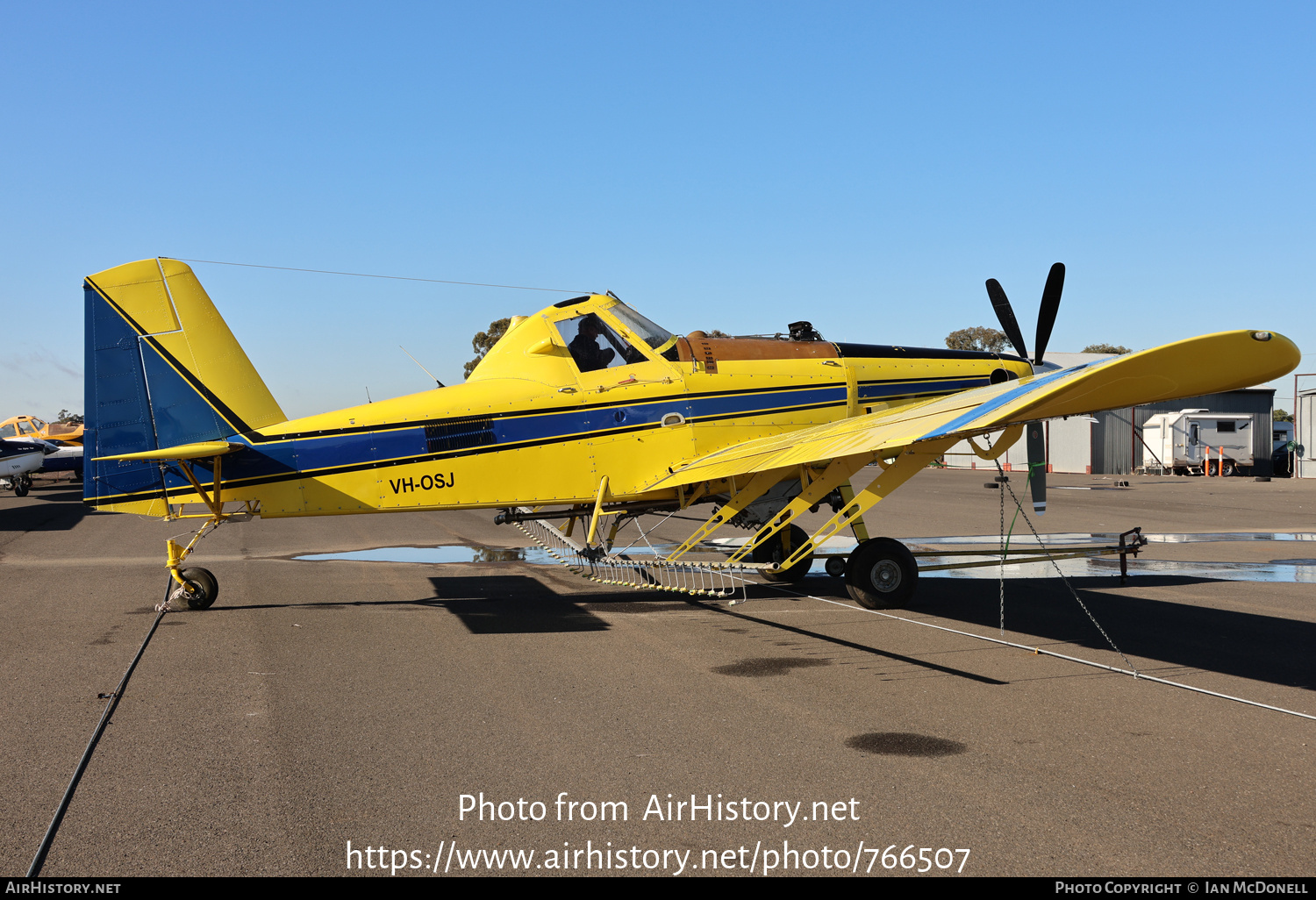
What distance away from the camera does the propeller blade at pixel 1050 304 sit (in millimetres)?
11094

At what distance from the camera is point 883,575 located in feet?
33.0

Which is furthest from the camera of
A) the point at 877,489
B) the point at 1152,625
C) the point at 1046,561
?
the point at 1046,561

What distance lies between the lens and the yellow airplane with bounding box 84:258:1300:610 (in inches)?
396

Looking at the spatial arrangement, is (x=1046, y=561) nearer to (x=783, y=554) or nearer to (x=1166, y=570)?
(x=1166, y=570)

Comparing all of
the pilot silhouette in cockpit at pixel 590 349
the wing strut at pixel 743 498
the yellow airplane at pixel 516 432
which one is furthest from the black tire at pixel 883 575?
the pilot silhouette in cockpit at pixel 590 349

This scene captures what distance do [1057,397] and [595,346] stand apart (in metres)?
5.80

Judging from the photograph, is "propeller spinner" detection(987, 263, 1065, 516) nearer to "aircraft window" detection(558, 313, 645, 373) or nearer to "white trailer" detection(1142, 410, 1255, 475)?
"aircraft window" detection(558, 313, 645, 373)

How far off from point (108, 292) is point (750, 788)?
9.66 meters

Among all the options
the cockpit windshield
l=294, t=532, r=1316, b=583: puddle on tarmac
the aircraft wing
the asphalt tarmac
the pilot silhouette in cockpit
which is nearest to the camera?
the asphalt tarmac

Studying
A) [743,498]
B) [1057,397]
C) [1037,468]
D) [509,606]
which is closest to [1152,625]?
[1037,468]

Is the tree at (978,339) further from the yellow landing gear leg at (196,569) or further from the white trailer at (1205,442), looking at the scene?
the yellow landing gear leg at (196,569)

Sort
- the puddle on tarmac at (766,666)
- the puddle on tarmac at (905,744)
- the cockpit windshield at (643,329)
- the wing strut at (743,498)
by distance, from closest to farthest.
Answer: the puddle on tarmac at (905,744) → the puddle on tarmac at (766,666) → the wing strut at (743,498) → the cockpit windshield at (643,329)

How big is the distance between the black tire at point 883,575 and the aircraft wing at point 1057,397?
135 cm

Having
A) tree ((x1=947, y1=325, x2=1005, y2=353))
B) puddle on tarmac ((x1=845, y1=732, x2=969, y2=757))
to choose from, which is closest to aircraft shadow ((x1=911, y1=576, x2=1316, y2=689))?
puddle on tarmac ((x1=845, y1=732, x2=969, y2=757))
